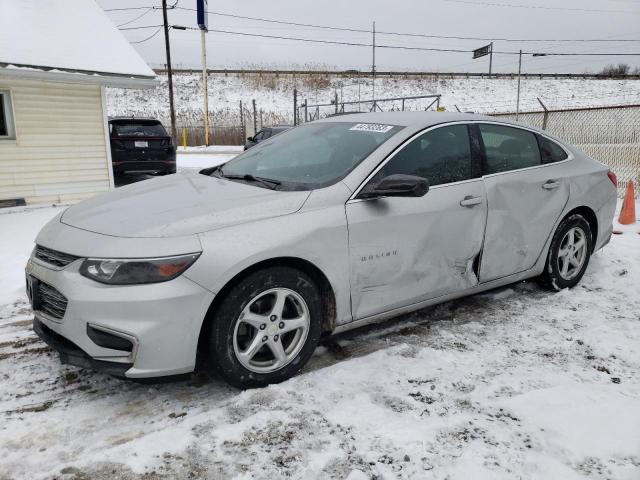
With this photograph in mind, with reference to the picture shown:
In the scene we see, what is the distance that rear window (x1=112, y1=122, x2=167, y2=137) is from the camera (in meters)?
11.5

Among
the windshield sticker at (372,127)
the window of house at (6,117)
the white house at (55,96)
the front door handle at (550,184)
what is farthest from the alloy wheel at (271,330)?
the window of house at (6,117)

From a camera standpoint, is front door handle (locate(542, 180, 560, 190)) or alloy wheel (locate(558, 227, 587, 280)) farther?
alloy wheel (locate(558, 227, 587, 280))

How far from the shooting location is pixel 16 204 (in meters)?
9.96

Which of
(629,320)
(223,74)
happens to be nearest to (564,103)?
(223,74)

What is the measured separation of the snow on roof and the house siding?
586 mm

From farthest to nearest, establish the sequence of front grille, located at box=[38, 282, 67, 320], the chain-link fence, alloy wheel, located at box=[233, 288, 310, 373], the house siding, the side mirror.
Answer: the chain-link fence, the house siding, the side mirror, alloy wheel, located at box=[233, 288, 310, 373], front grille, located at box=[38, 282, 67, 320]

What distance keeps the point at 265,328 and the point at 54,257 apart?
3.95 ft

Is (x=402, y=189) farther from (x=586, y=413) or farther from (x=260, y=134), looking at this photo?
(x=260, y=134)

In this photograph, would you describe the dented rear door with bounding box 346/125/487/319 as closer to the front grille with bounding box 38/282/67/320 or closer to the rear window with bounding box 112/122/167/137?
the front grille with bounding box 38/282/67/320

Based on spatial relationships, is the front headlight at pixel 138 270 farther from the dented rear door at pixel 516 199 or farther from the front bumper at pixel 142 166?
the front bumper at pixel 142 166

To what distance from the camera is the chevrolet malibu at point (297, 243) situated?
2.55 metres

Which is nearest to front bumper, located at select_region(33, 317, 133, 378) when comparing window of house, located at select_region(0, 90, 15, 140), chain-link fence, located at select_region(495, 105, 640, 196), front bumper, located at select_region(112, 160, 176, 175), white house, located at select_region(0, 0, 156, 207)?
white house, located at select_region(0, 0, 156, 207)

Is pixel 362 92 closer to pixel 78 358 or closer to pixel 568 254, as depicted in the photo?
pixel 568 254

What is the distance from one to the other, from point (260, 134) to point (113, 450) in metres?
16.4
